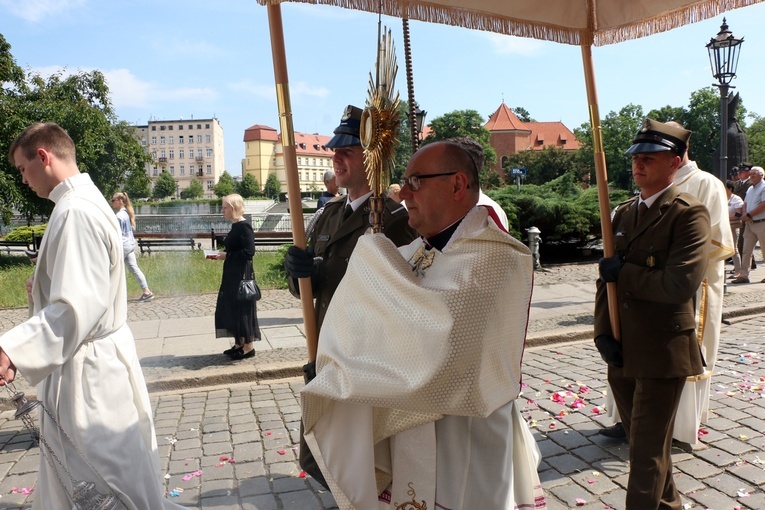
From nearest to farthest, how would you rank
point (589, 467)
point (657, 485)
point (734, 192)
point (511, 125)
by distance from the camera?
point (657, 485)
point (589, 467)
point (734, 192)
point (511, 125)

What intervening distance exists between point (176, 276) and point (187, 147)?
414 ft

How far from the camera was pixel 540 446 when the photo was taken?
4520 mm

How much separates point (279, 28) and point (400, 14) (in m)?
1.02

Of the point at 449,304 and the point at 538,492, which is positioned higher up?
the point at 449,304

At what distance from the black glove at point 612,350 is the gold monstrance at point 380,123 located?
5.37 feet

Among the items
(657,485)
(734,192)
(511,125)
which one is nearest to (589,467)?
(657,485)

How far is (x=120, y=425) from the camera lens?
2.97 meters

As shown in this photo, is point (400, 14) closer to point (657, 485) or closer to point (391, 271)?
point (391, 271)

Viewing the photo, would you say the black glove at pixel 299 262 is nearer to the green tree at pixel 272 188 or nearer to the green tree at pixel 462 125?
the green tree at pixel 462 125

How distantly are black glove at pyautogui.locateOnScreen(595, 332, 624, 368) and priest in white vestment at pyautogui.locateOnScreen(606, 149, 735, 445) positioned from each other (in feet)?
3.22

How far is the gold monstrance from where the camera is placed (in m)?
2.62

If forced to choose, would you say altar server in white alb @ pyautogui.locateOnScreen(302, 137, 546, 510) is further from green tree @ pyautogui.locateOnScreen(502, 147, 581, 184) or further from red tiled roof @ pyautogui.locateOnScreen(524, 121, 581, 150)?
red tiled roof @ pyautogui.locateOnScreen(524, 121, 581, 150)

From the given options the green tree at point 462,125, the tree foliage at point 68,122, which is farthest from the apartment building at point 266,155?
the tree foliage at point 68,122

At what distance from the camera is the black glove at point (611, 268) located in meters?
3.40
